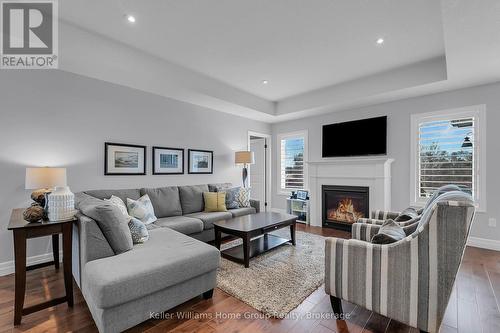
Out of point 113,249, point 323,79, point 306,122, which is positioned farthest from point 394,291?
point 306,122

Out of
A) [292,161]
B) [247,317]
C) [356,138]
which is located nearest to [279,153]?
[292,161]

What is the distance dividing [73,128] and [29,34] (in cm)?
110

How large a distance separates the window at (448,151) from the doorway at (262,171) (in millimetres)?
3197

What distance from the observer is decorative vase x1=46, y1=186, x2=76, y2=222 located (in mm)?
1955

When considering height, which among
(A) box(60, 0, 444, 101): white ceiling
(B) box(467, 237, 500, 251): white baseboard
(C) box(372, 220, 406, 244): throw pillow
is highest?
(A) box(60, 0, 444, 101): white ceiling

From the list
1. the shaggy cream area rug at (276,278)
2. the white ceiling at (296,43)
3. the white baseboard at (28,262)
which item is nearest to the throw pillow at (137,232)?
the shaggy cream area rug at (276,278)

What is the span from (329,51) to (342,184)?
8.33ft

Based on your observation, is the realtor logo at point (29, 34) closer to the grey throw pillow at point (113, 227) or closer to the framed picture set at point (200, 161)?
the grey throw pillow at point (113, 227)

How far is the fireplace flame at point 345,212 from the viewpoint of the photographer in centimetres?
449

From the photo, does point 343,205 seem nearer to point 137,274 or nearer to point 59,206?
point 137,274

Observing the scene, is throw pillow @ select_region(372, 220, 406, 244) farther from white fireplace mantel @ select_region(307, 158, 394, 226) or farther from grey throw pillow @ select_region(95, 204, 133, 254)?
white fireplace mantel @ select_region(307, 158, 394, 226)

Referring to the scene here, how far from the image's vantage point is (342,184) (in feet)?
15.1

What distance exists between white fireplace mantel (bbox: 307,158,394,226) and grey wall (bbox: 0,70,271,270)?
2558 mm

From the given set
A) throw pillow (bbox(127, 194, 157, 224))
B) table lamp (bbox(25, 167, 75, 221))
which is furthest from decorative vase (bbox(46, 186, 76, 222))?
throw pillow (bbox(127, 194, 157, 224))
